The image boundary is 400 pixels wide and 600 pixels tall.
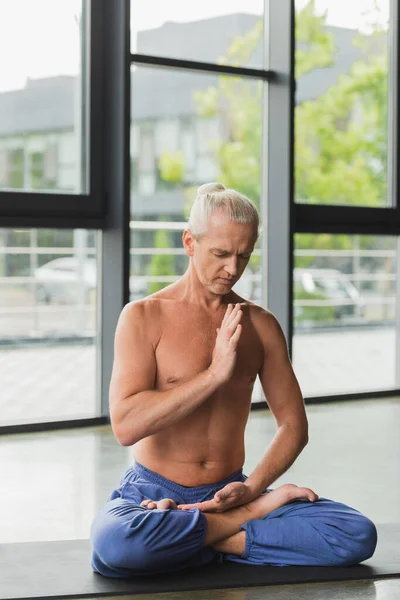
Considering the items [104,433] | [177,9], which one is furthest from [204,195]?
[177,9]

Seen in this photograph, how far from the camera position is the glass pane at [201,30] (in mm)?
4754

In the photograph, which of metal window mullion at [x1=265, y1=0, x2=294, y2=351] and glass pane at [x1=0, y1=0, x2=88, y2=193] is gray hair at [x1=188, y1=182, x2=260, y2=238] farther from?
metal window mullion at [x1=265, y1=0, x2=294, y2=351]

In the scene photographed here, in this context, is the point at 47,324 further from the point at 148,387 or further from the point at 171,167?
the point at 148,387

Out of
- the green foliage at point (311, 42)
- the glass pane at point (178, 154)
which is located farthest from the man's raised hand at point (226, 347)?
the green foliage at point (311, 42)

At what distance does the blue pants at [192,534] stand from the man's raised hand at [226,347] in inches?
13.5

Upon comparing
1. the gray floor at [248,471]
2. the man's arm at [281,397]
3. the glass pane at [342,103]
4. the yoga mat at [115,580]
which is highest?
the glass pane at [342,103]

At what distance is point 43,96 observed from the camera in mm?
4531

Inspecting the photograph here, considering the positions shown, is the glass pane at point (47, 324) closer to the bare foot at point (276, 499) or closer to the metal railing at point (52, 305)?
the metal railing at point (52, 305)

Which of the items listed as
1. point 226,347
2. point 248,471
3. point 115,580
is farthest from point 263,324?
point 248,471

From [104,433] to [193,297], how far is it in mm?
2075

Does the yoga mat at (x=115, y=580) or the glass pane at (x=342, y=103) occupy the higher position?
the glass pane at (x=342, y=103)

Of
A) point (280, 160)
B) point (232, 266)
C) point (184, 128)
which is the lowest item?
point (232, 266)

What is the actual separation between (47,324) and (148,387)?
7.86 ft

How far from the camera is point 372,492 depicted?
3.39 m
